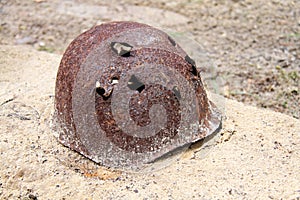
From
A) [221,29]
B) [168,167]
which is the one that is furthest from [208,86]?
[168,167]

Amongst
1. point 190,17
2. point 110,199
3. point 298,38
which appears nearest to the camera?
point 110,199

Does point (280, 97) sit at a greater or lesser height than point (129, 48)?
lesser

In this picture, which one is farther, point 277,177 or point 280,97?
point 280,97

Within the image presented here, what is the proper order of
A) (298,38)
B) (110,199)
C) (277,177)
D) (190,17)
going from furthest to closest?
(190,17)
(298,38)
(277,177)
(110,199)

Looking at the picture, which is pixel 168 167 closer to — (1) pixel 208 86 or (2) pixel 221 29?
(1) pixel 208 86

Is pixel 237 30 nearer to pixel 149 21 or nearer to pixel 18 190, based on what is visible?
pixel 149 21

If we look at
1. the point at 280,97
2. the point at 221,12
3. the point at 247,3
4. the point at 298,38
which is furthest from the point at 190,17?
the point at 280,97
